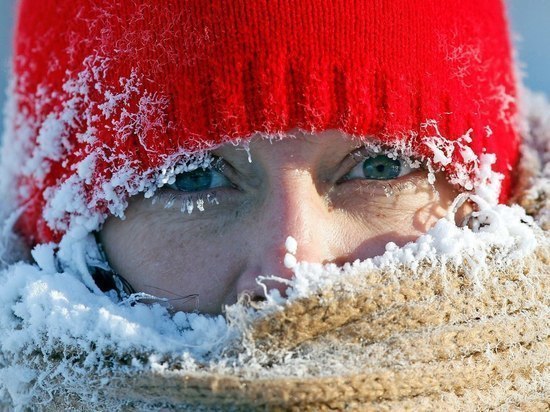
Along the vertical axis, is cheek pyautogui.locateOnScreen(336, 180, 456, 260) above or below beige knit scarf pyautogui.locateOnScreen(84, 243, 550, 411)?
above

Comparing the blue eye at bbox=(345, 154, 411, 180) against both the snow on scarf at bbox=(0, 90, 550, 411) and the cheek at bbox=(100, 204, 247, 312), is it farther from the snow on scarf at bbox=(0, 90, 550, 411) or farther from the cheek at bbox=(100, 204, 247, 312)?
the cheek at bbox=(100, 204, 247, 312)

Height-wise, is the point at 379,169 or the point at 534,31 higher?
the point at 534,31

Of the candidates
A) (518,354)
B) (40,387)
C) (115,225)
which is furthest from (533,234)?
(40,387)

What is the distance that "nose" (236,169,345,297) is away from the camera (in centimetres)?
121

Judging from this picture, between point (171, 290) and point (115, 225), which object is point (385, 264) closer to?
point (171, 290)

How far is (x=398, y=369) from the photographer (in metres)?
1.13

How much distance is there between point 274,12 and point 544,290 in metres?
0.65

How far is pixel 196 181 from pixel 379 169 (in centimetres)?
33

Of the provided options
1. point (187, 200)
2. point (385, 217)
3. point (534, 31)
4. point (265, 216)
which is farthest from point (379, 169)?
point (534, 31)

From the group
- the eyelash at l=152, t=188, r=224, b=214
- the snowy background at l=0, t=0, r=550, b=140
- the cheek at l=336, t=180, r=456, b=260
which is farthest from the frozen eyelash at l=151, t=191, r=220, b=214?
the snowy background at l=0, t=0, r=550, b=140

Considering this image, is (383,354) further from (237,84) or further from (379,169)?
(237,84)

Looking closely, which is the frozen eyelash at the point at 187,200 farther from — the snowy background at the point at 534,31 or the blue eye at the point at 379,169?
the snowy background at the point at 534,31

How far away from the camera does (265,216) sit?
127 cm

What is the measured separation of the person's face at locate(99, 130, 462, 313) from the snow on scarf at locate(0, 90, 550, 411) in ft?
0.19
